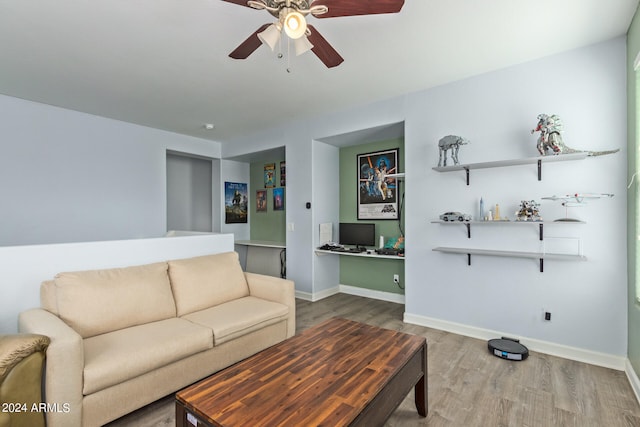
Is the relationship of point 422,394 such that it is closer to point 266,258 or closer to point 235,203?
point 266,258

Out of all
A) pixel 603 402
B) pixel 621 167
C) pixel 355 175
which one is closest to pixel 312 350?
pixel 603 402

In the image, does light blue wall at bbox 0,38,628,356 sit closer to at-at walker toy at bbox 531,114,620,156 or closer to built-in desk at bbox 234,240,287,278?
at-at walker toy at bbox 531,114,620,156

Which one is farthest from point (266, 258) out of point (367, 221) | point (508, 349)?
point (508, 349)

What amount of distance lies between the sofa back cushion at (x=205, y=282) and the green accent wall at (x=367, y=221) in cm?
215

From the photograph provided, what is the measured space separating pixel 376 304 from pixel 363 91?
280cm

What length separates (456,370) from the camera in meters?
2.42

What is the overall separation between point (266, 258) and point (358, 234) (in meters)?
1.79

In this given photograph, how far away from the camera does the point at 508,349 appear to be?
8.53 ft

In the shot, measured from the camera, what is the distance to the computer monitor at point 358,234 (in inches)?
173

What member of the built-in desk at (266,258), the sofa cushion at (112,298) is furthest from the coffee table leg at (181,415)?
the built-in desk at (266,258)

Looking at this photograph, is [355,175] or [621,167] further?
[355,175]

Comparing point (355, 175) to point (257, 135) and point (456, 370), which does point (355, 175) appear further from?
point (456, 370)

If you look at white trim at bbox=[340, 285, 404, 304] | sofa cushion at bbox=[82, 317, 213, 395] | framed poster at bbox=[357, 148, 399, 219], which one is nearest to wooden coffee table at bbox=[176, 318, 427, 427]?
sofa cushion at bbox=[82, 317, 213, 395]

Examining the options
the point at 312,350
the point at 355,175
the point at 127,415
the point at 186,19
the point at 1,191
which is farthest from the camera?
the point at 355,175
